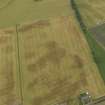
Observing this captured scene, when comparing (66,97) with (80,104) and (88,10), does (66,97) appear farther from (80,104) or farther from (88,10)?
(88,10)

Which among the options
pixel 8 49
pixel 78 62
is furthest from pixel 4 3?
pixel 78 62

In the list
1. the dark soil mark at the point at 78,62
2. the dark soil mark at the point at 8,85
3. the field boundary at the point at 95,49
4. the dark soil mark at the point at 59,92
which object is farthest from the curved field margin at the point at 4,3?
the dark soil mark at the point at 59,92

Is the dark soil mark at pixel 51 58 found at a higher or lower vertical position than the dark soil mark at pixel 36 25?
lower

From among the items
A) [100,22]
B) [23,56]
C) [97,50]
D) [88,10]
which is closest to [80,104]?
[97,50]

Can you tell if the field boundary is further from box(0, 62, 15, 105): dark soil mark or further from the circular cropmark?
the circular cropmark

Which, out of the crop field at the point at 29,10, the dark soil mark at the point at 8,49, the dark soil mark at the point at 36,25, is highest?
the crop field at the point at 29,10

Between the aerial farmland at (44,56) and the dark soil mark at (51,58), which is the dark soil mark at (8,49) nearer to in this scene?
the aerial farmland at (44,56)

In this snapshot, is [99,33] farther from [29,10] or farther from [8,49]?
[8,49]
